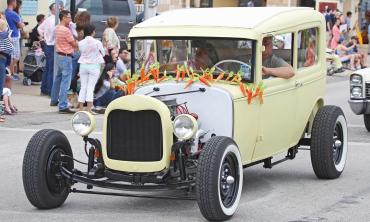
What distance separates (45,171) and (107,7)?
1535cm

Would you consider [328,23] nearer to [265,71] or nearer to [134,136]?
[265,71]

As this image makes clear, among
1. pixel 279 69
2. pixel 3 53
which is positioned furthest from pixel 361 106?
pixel 3 53

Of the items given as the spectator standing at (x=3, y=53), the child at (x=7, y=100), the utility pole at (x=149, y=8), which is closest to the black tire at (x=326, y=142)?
the spectator standing at (x=3, y=53)

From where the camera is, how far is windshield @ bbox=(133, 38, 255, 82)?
8.74m

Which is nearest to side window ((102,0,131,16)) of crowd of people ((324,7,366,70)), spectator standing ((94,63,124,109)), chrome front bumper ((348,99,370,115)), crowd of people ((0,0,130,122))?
crowd of people ((0,0,130,122))

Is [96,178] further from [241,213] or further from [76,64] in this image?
[76,64]

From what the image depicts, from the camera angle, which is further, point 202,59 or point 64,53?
point 64,53

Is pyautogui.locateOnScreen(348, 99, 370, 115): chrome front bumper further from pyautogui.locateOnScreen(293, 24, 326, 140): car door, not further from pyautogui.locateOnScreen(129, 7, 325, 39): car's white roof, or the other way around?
pyautogui.locateOnScreen(129, 7, 325, 39): car's white roof

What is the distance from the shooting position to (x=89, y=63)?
50.0 ft

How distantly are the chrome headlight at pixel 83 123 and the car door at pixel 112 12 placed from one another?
14.3 meters

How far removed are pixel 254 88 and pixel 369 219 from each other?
1.65 metres

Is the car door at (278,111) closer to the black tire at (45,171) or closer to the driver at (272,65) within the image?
the driver at (272,65)

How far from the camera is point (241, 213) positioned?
8.03 meters

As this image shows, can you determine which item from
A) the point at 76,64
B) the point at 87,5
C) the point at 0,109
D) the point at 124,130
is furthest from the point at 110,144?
the point at 87,5
